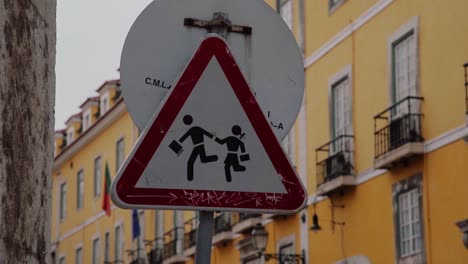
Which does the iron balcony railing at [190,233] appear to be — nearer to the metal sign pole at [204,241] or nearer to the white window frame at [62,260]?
the white window frame at [62,260]

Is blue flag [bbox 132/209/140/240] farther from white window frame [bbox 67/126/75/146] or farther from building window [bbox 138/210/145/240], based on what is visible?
white window frame [bbox 67/126/75/146]

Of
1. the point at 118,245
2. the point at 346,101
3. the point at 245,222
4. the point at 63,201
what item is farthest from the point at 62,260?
the point at 346,101

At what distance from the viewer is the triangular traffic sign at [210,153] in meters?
4.61

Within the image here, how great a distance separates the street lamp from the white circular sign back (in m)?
22.4

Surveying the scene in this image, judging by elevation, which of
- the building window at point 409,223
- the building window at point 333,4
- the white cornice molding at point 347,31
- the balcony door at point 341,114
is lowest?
the building window at point 409,223

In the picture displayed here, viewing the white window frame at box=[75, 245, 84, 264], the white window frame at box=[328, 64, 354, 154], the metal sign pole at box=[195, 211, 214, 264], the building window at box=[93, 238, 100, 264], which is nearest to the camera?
the metal sign pole at box=[195, 211, 214, 264]

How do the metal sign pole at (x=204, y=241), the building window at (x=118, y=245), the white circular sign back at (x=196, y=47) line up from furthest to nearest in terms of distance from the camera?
1. the building window at (x=118, y=245)
2. the white circular sign back at (x=196, y=47)
3. the metal sign pole at (x=204, y=241)

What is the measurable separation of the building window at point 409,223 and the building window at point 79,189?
26.7 m

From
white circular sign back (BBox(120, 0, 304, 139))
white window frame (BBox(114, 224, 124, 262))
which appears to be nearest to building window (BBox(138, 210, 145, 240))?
white window frame (BBox(114, 224, 124, 262))

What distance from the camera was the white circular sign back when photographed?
15.7 feet

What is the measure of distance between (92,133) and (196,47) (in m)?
43.3

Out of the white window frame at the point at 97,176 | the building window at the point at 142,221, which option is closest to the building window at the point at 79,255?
the white window frame at the point at 97,176

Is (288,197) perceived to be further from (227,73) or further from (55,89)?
(55,89)

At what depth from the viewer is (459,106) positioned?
2234 cm
